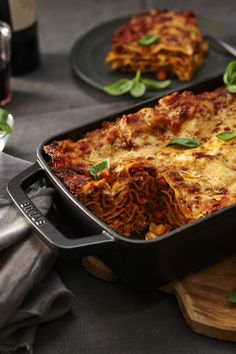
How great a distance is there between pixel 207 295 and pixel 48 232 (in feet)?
1.94

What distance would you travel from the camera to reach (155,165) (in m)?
2.69

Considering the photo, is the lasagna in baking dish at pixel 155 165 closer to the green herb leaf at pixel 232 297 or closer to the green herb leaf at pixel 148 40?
the green herb leaf at pixel 232 297

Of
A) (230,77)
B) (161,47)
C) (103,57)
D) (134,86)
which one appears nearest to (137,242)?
(230,77)

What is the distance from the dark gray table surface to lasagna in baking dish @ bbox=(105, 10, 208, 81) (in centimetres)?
24

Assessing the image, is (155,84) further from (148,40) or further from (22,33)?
(22,33)

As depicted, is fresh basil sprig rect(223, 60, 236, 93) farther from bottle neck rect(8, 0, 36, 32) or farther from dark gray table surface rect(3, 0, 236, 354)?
bottle neck rect(8, 0, 36, 32)

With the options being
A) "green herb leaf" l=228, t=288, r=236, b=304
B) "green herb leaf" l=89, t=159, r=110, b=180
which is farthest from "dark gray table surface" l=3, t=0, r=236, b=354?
"green herb leaf" l=89, t=159, r=110, b=180

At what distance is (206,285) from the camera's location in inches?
99.7

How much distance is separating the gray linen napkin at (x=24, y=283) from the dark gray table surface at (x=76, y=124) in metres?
0.06

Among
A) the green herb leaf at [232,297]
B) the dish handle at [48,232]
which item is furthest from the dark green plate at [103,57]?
the green herb leaf at [232,297]

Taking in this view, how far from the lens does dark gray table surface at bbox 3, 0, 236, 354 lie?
242 cm

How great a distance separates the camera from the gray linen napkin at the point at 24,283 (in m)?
2.40

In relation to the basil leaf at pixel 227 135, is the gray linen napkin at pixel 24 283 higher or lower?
lower

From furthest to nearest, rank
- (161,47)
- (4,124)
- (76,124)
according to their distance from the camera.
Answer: (161,47)
(76,124)
(4,124)
